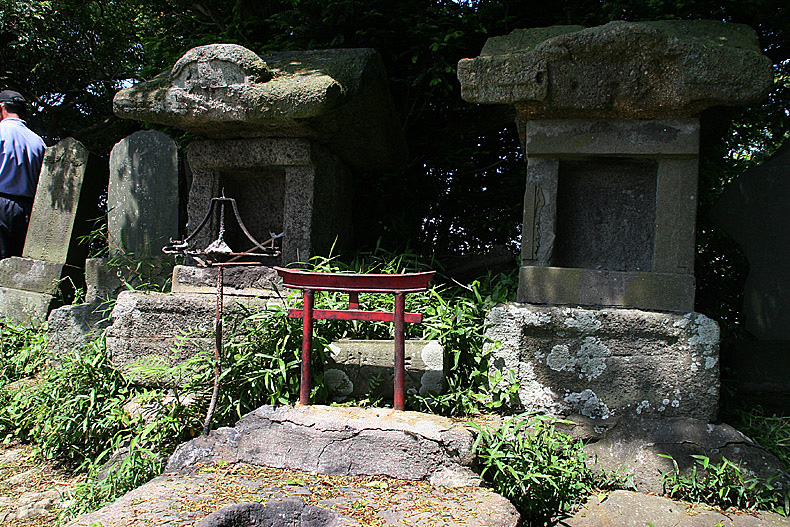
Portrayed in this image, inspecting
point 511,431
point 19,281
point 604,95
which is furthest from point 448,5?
point 19,281

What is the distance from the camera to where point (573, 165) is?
3.33 metres

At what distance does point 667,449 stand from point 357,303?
164 cm

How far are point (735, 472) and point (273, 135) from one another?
3122mm

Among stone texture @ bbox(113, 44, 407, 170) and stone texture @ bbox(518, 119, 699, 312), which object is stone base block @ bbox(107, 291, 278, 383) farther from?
stone texture @ bbox(518, 119, 699, 312)

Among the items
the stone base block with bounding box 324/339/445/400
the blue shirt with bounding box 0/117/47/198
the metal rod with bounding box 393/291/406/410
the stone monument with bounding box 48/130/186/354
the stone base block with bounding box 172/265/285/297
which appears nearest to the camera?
the metal rod with bounding box 393/291/406/410

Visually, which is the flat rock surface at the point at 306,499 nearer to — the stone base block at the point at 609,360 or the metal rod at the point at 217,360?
the metal rod at the point at 217,360

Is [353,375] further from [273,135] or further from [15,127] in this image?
[15,127]

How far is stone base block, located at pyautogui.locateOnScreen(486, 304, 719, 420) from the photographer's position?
2.91 m

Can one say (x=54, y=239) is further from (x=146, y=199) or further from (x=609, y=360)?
(x=609, y=360)

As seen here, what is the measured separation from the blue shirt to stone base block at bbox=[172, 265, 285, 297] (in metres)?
2.45

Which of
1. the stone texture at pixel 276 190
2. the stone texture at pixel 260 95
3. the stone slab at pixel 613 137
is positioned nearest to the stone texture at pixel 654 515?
the stone slab at pixel 613 137

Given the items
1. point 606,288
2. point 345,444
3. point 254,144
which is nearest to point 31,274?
point 254,144

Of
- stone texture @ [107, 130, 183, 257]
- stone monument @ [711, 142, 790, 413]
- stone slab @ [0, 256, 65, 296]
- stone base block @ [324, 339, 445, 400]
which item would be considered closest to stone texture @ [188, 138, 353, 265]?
stone texture @ [107, 130, 183, 257]

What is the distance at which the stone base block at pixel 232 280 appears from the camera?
Result: 3695 millimetres
